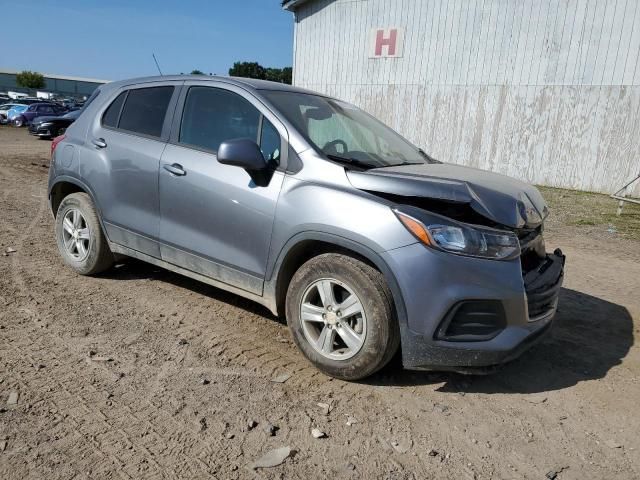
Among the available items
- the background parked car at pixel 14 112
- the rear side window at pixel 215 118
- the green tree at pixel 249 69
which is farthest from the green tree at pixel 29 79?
the rear side window at pixel 215 118

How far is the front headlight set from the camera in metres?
2.82

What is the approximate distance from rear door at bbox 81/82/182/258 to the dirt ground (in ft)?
2.04

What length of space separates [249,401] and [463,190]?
1.71 m

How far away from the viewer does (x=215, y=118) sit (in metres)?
3.84

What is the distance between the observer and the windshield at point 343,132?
355 cm

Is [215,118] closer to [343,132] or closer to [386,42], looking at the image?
[343,132]

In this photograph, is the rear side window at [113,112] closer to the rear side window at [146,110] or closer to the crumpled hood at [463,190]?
the rear side window at [146,110]

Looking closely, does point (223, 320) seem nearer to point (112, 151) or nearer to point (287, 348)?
point (287, 348)

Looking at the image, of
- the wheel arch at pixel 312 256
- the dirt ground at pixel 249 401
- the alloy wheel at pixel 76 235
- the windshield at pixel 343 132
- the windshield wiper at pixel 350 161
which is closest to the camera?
the dirt ground at pixel 249 401

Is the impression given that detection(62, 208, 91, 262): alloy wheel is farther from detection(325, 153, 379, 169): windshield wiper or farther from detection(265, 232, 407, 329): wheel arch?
detection(325, 153, 379, 169): windshield wiper

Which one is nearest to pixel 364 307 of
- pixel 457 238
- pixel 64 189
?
pixel 457 238

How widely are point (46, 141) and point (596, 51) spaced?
67.1 ft

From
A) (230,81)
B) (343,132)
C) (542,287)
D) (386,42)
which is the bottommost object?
(542,287)

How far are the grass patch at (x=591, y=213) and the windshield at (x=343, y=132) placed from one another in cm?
553
